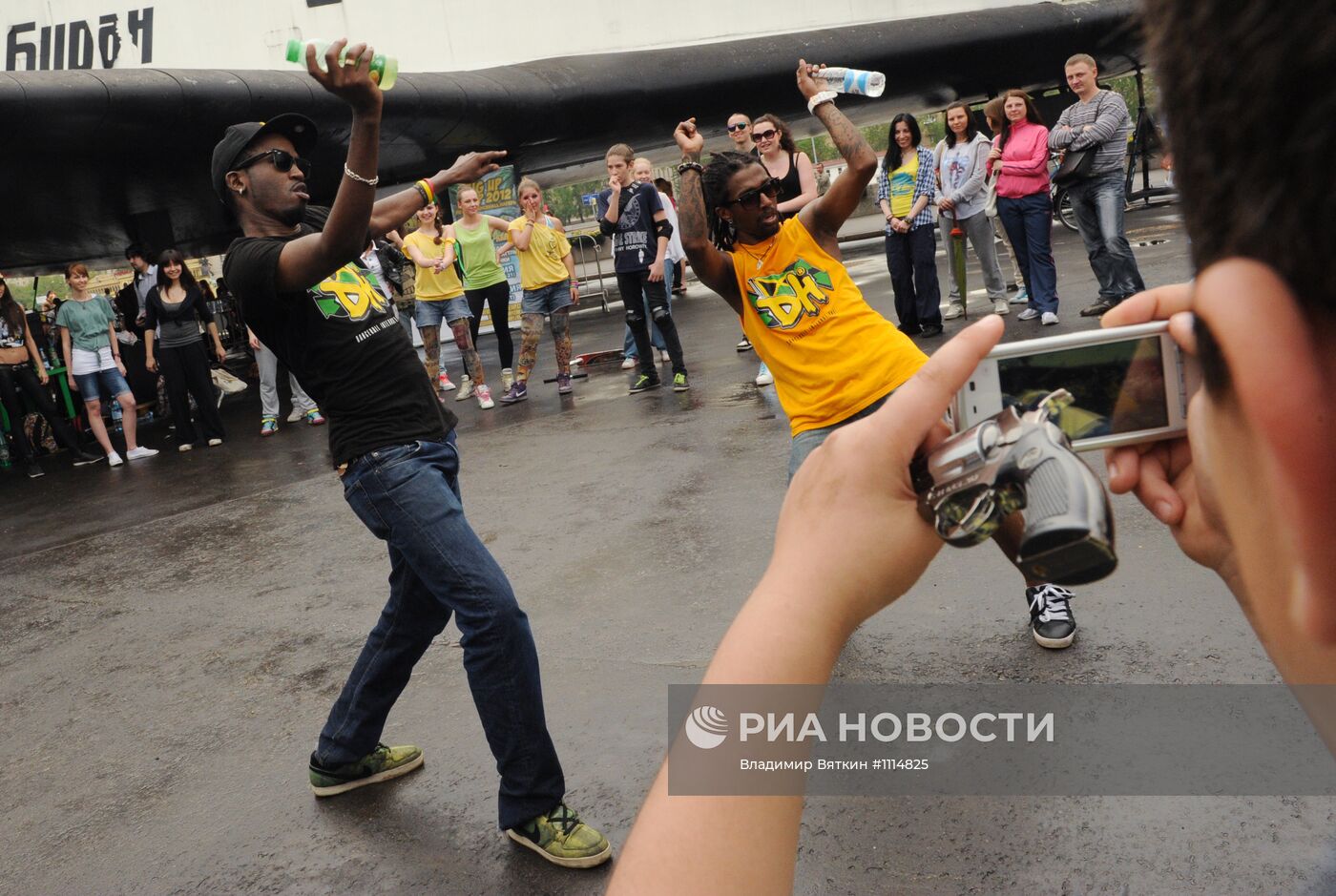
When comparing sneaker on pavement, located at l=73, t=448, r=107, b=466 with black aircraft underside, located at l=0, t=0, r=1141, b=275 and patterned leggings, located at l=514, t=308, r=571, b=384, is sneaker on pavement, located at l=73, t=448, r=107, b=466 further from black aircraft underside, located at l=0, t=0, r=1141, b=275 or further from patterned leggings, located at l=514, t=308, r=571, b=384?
patterned leggings, located at l=514, t=308, r=571, b=384

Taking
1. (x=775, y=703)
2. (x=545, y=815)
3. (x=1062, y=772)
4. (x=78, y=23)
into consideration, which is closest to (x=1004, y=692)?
(x=1062, y=772)

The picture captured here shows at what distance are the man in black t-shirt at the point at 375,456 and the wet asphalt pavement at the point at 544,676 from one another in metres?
0.20

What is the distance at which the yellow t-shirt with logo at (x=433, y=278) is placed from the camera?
11.0 m

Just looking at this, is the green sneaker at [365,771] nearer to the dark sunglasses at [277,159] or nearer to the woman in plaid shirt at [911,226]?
the dark sunglasses at [277,159]

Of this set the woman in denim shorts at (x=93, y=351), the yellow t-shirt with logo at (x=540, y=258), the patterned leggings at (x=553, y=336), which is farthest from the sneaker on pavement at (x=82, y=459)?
the yellow t-shirt with logo at (x=540, y=258)

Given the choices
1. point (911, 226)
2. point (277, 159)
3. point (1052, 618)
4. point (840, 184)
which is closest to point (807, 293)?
point (840, 184)

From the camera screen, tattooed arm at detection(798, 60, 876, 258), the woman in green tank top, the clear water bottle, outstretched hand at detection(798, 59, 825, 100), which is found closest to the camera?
the camera screen

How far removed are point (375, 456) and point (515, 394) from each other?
26.0ft

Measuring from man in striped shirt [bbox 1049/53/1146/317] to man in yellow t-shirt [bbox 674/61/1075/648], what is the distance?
532 centimetres

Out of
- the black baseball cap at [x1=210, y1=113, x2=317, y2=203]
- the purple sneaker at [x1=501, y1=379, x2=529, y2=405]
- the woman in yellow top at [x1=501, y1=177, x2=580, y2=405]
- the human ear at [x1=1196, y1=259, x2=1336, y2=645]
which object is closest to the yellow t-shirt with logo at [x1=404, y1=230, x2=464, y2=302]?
the woman in yellow top at [x1=501, y1=177, x2=580, y2=405]

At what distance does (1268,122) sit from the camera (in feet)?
1.78

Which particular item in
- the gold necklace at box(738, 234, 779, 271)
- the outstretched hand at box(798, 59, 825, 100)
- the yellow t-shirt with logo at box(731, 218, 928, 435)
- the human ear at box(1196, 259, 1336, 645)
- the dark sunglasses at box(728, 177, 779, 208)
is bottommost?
the yellow t-shirt with logo at box(731, 218, 928, 435)

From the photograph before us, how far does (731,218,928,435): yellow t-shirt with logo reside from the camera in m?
4.13

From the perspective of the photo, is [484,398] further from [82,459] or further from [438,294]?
[82,459]
